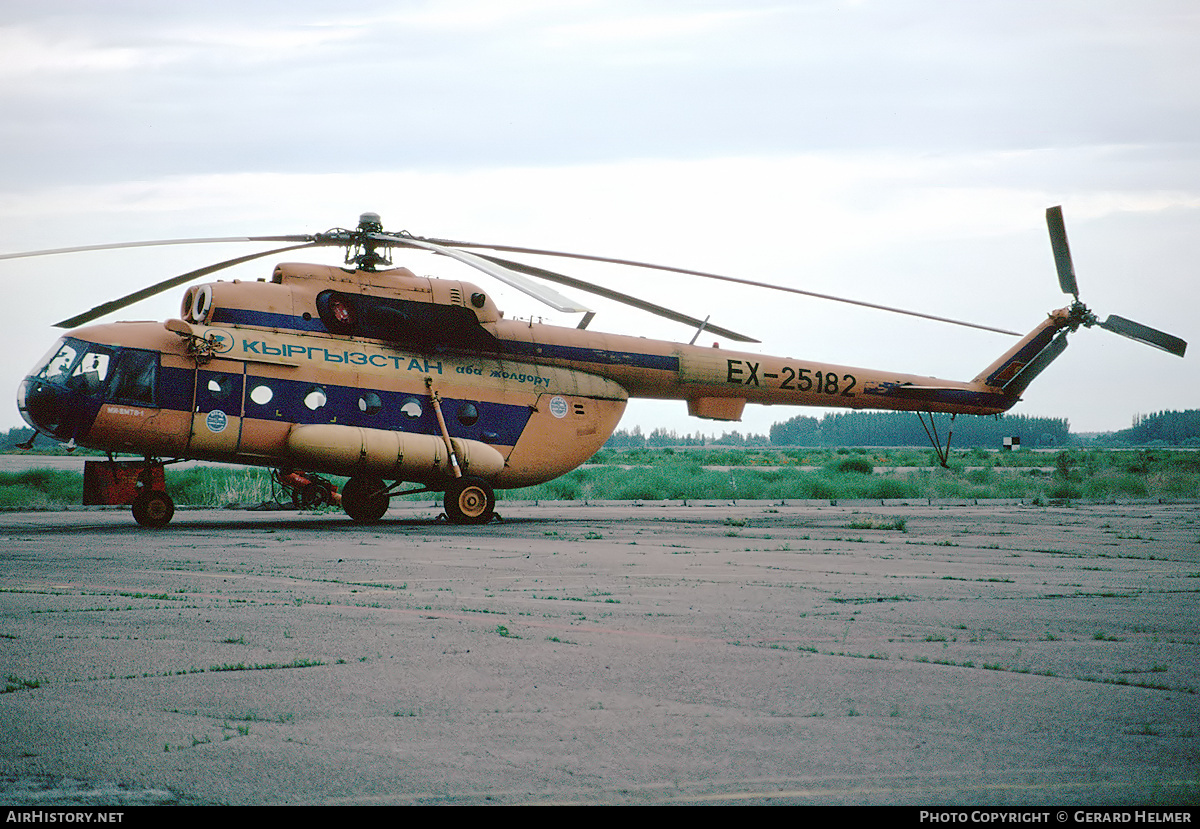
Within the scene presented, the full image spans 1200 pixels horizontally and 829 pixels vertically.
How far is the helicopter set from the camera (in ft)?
49.2

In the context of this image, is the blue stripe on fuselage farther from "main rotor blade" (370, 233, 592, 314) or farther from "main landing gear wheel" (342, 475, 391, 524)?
"main rotor blade" (370, 233, 592, 314)

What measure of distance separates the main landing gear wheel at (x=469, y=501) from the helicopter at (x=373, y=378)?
3cm

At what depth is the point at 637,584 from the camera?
370 inches

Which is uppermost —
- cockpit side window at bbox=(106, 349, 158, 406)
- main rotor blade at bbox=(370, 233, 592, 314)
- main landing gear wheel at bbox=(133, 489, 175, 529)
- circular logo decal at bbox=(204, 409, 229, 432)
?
main rotor blade at bbox=(370, 233, 592, 314)

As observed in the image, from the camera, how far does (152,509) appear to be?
1570cm

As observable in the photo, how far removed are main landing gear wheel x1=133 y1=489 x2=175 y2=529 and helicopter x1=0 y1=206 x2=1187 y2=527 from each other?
2cm

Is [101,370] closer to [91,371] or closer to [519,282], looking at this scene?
[91,371]

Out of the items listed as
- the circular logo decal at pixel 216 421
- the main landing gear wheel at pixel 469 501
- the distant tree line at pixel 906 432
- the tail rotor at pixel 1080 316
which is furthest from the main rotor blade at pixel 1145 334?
the distant tree line at pixel 906 432

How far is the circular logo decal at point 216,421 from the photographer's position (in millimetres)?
15469

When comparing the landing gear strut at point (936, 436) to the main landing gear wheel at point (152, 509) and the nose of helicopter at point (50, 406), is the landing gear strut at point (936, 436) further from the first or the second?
the nose of helicopter at point (50, 406)

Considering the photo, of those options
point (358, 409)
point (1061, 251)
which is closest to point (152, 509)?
point (358, 409)

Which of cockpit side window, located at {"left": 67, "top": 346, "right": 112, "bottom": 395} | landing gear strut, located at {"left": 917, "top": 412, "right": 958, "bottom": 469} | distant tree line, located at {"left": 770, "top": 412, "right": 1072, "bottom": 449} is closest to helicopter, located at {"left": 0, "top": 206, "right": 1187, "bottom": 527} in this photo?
cockpit side window, located at {"left": 67, "top": 346, "right": 112, "bottom": 395}
